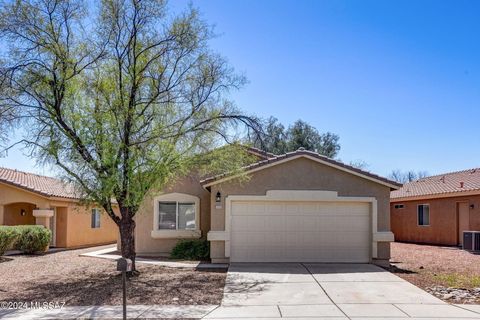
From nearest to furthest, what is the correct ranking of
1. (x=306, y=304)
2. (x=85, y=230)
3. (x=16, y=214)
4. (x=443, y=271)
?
(x=306, y=304)
(x=443, y=271)
(x=16, y=214)
(x=85, y=230)

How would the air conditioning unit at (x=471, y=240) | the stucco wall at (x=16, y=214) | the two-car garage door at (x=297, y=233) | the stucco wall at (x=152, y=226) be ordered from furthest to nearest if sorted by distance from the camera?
1. the stucco wall at (x=16, y=214)
2. the air conditioning unit at (x=471, y=240)
3. the stucco wall at (x=152, y=226)
4. the two-car garage door at (x=297, y=233)

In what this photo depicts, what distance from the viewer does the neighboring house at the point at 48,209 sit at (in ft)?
72.5

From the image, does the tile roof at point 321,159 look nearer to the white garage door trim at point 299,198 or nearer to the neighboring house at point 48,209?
the white garage door trim at point 299,198

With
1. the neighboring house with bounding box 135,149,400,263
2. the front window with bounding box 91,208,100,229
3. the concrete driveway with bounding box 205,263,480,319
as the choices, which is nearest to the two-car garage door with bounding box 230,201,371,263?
the neighboring house with bounding box 135,149,400,263

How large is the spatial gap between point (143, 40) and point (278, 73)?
525 cm

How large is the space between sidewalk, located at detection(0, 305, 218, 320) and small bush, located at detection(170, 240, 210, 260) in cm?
747

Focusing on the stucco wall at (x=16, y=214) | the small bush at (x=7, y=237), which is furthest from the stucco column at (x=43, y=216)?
the small bush at (x=7, y=237)

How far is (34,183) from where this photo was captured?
23953 millimetres

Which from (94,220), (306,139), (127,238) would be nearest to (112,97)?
(127,238)

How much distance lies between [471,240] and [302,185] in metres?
9.79

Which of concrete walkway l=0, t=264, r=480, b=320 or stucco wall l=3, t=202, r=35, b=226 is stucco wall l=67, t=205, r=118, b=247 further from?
concrete walkway l=0, t=264, r=480, b=320

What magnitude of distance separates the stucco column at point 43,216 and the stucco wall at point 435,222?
59.6ft

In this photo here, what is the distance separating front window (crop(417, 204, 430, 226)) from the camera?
2649 cm

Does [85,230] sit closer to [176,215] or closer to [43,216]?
[43,216]
